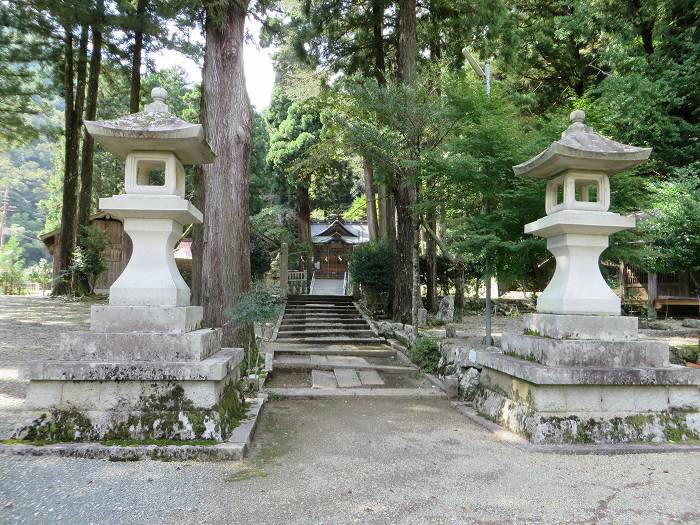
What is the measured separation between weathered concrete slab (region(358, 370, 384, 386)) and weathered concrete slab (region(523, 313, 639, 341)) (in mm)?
3411

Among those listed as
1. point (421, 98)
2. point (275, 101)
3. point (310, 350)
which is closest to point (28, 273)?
point (275, 101)

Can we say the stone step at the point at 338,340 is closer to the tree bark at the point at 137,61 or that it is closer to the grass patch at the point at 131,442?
the grass patch at the point at 131,442

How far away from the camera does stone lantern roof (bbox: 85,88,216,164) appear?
403cm

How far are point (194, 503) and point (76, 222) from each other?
16633 millimetres

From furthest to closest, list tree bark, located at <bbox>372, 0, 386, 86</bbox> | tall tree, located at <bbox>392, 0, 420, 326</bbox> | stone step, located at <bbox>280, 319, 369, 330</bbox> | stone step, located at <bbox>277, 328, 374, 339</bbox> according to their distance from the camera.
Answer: tree bark, located at <bbox>372, 0, 386, 86</bbox> → stone step, located at <bbox>280, 319, 369, 330</bbox> → stone step, located at <bbox>277, 328, 374, 339</bbox> → tall tree, located at <bbox>392, 0, 420, 326</bbox>

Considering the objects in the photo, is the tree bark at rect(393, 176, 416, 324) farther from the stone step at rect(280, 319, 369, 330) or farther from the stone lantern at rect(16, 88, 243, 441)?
the stone lantern at rect(16, 88, 243, 441)

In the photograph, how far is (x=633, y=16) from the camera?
1354 centimetres

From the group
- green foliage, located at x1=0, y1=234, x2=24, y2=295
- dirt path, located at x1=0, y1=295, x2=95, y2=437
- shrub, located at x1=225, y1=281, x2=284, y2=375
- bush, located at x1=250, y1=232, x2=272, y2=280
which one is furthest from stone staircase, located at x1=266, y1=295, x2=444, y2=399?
green foliage, located at x1=0, y1=234, x2=24, y2=295

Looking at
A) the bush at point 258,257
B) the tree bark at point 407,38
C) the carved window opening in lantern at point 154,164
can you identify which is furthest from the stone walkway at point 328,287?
the carved window opening in lantern at point 154,164

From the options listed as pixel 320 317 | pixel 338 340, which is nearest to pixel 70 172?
pixel 320 317

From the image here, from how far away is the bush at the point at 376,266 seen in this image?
14018mm

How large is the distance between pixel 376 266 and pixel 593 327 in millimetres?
9870

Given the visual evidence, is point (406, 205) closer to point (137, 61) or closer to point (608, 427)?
point (608, 427)

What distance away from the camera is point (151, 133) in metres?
4.04
